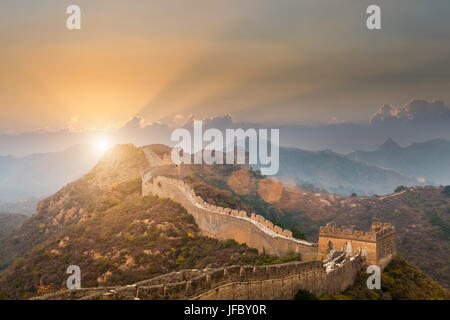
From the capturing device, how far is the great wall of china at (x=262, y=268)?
16.0 m

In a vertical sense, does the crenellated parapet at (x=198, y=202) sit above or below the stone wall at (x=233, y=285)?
above

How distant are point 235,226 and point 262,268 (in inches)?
725

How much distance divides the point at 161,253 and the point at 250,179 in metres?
84.8

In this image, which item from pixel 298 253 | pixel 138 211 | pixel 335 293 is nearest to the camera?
pixel 335 293

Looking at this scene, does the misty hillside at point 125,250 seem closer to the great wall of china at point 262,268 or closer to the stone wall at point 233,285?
the great wall of china at point 262,268

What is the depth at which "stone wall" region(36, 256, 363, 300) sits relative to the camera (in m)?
15.4

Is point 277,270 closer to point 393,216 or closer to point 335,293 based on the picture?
point 335,293

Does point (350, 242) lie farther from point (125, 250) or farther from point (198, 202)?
point (125, 250)

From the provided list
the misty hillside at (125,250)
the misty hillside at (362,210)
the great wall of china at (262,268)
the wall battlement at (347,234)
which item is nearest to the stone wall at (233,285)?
the great wall of china at (262,268)
